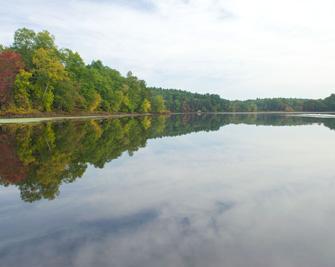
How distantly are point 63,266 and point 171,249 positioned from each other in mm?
2106

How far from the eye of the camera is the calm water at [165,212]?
249 inches

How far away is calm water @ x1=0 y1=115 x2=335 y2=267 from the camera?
632 cm

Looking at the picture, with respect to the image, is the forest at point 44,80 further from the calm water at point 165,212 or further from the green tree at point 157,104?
the green tree at point 157,104

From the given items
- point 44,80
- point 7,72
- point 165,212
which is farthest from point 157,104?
point 165,212

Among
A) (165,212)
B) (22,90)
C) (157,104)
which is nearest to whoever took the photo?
(165,212)

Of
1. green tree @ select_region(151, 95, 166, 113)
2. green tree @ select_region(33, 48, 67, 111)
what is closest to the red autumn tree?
green tree @ select_region(33, 48, 67, 111)

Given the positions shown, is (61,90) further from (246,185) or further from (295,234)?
(295,234)

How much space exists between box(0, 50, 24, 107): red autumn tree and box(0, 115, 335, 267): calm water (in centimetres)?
4342

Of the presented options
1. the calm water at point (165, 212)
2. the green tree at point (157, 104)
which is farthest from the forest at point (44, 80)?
the green tree at point (157, 104)

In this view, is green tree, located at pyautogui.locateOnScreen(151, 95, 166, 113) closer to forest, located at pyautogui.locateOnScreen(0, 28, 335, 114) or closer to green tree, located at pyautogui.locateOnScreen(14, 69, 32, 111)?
forest, located at pyautogui.locateOnScreen(0, 28, 335, 114)

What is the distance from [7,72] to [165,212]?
182 ft

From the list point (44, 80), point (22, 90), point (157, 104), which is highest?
point (44, 80)

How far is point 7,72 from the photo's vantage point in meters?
55.2

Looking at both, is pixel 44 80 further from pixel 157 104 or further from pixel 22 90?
pixel 157 104
